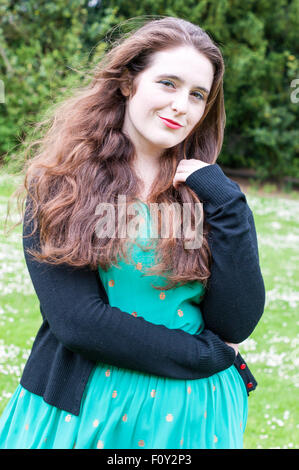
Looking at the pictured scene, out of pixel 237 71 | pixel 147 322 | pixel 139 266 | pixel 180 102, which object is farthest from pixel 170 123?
pixel 237 71

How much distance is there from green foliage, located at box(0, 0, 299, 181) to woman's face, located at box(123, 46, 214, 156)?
12843 millimetres

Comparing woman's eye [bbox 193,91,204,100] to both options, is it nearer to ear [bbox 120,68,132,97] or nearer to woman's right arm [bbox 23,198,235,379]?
ear [bbox 120,68,132,97]

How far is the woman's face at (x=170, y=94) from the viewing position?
5.65 feet

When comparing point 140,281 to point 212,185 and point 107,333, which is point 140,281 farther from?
point 212,185

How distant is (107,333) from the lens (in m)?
1.56

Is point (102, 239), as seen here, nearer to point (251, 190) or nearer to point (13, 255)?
point (13, 255)

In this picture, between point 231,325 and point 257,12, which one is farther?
point 257,12

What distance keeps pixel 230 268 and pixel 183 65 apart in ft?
2.14

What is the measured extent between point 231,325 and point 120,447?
494mm

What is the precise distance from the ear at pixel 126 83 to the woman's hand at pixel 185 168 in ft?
1.00

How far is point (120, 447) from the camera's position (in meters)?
1.65

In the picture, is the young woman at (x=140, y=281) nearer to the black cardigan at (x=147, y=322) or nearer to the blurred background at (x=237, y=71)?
the black cardigan at (x=147, y=322)

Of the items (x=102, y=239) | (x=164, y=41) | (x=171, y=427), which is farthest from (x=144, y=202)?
(x=171, y=427)

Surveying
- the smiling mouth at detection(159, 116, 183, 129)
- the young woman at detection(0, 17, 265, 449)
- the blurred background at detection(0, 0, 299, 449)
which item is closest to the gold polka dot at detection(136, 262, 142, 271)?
the young woman at detection(0, 17, 265, 449)
